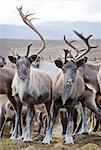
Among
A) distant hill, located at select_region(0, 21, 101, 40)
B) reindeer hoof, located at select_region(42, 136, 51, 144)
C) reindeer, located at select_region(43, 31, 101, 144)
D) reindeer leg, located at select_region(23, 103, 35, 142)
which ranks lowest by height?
reindeer hoof, located at select_region(42, 136, 51, 144)

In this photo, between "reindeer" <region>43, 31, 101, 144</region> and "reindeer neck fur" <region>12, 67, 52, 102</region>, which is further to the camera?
"reindeer neck fur" <region>12, 67, 52, 102</region>

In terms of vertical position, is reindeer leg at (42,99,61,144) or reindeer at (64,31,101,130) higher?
reindeer at (64,31,101,130)

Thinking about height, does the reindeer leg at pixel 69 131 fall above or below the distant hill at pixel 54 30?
below

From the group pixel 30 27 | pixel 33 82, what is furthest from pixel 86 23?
pixel 33 82

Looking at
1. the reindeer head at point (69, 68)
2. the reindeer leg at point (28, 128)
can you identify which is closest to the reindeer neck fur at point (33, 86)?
the reindeer leg at point (28, 128)

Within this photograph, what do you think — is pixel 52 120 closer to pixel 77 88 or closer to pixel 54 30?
pixel 77 88

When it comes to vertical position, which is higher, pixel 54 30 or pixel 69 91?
pixel 54 30

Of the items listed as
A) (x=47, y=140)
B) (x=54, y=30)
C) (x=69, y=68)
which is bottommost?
(x=47, y=140)

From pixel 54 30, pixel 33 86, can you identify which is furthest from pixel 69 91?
pixel 54 30

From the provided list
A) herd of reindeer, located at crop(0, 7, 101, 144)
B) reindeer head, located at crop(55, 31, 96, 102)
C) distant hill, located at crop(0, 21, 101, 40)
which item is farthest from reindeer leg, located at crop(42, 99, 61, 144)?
distant hill, located at crop(0, 21, 101, 40)

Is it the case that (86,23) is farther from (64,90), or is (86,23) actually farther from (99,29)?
(64,90)

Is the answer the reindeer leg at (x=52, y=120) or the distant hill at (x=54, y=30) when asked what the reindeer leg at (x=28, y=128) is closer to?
the reindeer leg at (x=52, y=120)

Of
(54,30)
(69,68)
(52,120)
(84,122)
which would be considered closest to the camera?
(69,68)

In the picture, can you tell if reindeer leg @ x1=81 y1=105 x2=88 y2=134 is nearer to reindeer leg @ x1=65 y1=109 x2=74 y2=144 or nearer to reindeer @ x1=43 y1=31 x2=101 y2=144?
Answer: reindeer @ x1=43 y1=31 x2=101 y2=144
